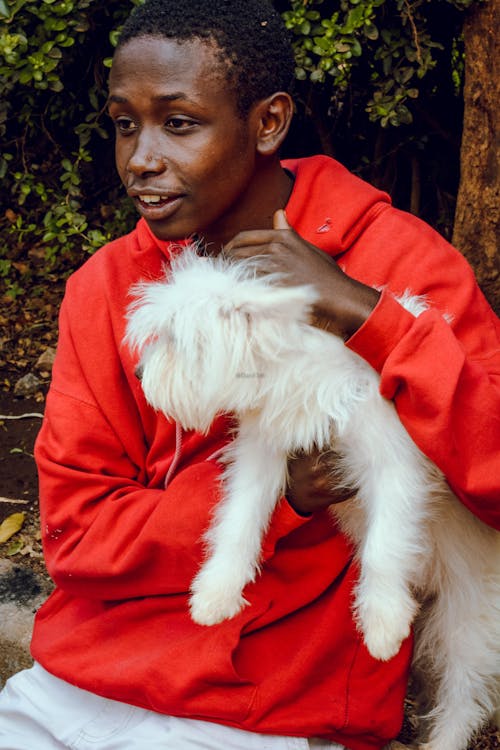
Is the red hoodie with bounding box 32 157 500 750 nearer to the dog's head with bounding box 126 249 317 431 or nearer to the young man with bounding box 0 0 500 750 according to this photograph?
the young man with bounding box 0 0 500 750

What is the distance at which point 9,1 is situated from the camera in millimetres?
3713

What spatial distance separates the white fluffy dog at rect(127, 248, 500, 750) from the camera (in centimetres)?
213

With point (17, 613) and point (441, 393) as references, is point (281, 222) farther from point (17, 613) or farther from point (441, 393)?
point (17, 613)

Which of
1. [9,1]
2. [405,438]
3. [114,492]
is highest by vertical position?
[9,1]

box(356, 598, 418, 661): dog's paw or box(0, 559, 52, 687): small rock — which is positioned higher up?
box(356, 598, 418, 661): dog's paw

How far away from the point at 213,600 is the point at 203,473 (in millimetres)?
346

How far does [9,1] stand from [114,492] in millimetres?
2285

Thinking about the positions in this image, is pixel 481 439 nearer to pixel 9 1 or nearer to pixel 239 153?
pixel 239 153

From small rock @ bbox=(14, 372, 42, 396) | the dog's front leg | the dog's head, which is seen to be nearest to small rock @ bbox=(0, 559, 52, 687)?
the dog's front leg

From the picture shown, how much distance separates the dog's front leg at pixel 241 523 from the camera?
240cm

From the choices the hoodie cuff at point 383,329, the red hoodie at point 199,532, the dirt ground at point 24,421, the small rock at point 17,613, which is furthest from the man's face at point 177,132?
the dirt ground at point 24,421

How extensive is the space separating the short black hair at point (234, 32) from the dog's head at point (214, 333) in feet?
1.80

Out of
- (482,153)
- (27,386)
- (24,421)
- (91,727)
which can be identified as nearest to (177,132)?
(91,727)

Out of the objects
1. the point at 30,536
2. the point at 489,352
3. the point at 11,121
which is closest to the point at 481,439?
the point at 489,352
